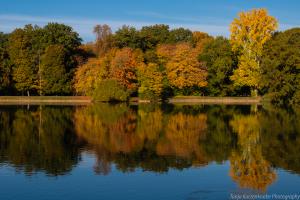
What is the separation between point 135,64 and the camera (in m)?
77.1

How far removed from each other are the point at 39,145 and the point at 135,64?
5088 centimetres

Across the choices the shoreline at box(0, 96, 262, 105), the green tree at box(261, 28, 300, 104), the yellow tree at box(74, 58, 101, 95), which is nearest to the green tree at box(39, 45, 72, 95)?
the yellow tree at box(74, 58, 101, 95)

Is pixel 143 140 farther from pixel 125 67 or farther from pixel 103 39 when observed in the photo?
pixel 103 39

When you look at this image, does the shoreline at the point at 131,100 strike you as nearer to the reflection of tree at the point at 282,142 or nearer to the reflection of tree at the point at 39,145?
the reflection of tree at the point at 282,142

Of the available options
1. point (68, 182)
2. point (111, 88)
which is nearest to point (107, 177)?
point (68, 182)

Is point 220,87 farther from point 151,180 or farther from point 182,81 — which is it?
point 151,180

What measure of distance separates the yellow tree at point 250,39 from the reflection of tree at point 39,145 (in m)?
40.5

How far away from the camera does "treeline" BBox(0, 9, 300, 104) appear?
7431 centimetres

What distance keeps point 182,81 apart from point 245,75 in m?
9.37

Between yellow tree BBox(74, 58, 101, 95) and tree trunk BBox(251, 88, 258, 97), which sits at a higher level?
yellow tree BBox(74, 58, 101, 95)

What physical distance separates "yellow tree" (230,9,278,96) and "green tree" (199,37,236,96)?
1.86m

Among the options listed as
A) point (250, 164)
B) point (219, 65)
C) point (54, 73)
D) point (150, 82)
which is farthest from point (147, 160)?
point (219, 65)

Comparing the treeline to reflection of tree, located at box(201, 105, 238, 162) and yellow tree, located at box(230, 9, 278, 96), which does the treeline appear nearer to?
yellow tree, located at box(230, 9, 278, 96)
